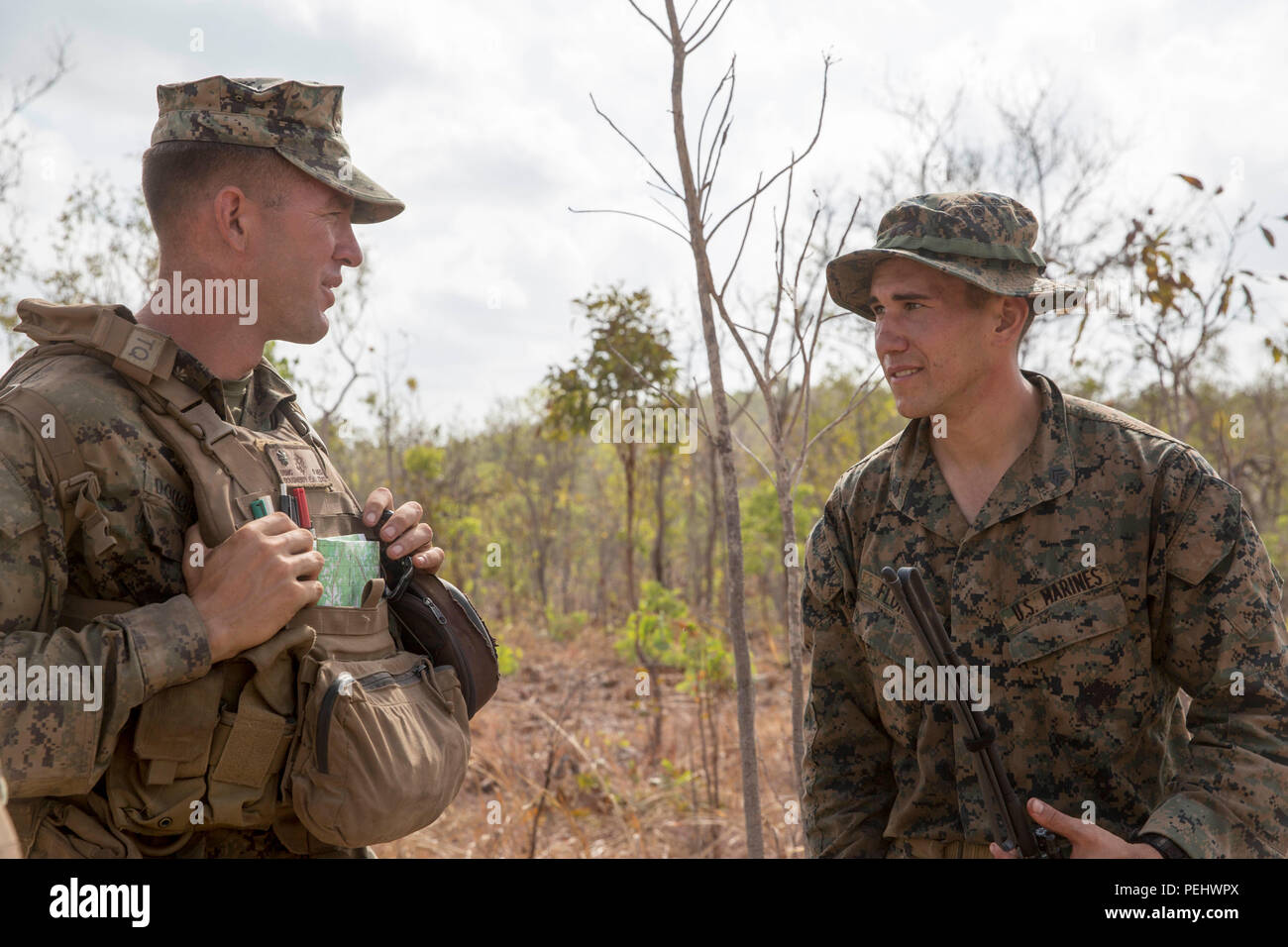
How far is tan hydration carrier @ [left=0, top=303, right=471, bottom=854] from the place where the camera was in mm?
1682

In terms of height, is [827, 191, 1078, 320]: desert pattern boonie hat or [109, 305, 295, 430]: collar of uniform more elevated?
[827, 191, 1078, 320]: desert pattern boonie hat

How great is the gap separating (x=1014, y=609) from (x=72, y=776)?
1.89 m

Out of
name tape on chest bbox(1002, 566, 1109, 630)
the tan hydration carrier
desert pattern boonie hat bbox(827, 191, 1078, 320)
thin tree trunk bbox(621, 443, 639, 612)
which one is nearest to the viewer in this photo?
the tan hydration carrier

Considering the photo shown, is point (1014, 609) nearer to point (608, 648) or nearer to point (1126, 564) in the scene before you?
point (1126, 564)

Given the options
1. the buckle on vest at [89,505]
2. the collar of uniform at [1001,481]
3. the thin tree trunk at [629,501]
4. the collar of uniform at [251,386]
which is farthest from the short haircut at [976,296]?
the thin tree trunk at [629,501]

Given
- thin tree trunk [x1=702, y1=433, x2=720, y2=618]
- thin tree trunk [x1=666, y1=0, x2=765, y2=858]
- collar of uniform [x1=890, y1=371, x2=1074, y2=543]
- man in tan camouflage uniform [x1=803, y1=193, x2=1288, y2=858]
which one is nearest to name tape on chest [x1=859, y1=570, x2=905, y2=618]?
man in tan camouflage uniform [x1=803, y1=193, x2=1288, y2=858]

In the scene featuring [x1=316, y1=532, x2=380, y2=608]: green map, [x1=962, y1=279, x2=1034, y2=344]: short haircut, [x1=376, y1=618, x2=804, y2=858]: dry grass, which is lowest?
[x1=376, y1=618, x2=804, y2=858]: dry grass

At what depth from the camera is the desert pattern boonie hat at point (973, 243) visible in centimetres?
226

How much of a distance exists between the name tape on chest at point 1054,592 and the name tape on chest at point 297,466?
1.55 m

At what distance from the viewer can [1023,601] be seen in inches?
86.4

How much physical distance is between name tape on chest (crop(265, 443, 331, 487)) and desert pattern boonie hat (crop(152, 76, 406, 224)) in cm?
56

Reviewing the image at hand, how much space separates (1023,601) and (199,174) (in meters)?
2.01

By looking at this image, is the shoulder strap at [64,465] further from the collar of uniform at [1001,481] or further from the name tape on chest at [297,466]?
the collar of uniform at [1001,481]

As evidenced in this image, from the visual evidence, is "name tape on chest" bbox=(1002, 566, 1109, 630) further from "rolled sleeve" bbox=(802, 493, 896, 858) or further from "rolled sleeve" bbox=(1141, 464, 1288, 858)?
"rolled sleeve" bbox=(802, 493, 896, 858)
